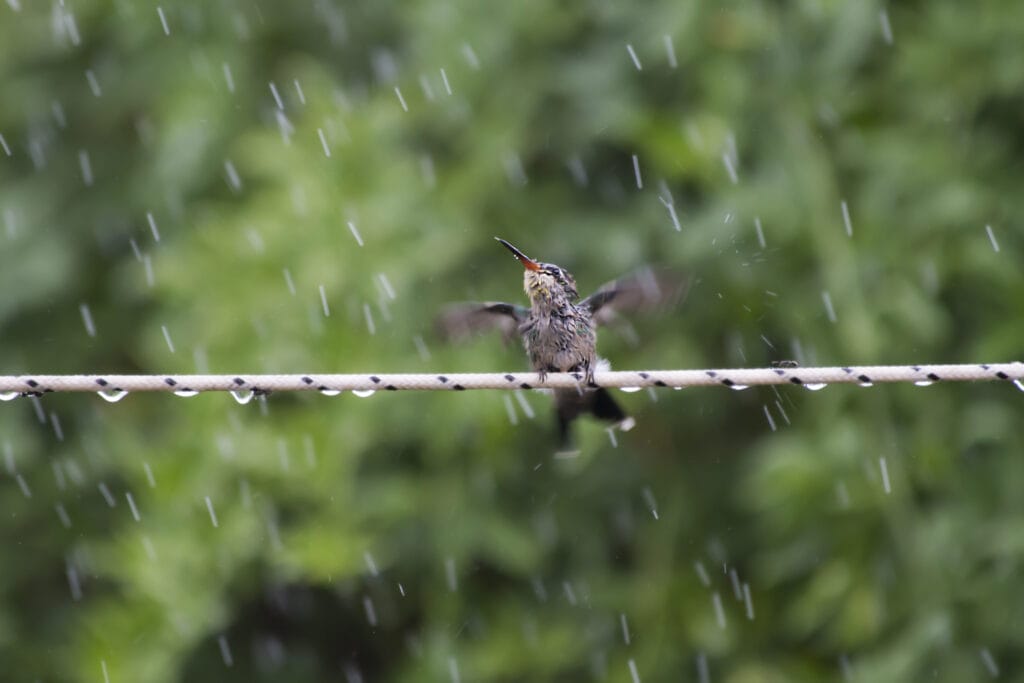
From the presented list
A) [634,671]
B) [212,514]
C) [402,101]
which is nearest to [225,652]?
[212,514]

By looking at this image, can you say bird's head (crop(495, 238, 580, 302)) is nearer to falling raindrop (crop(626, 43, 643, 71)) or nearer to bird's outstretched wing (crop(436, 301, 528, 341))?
bird's outstretched wing (crop(436, 301, 528, 341))

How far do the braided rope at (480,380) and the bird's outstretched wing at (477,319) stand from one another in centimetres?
113

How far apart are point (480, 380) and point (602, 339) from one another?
264cm

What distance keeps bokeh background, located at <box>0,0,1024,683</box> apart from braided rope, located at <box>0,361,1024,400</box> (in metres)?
Result: 2.05

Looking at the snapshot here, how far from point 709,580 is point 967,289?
170cm

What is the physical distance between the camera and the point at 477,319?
417 centimetres

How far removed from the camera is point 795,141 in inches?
202

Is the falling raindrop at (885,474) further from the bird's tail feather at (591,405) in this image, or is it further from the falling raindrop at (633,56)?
the falling raindrop at (633,56)

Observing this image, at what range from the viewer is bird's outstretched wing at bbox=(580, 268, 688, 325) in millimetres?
3719

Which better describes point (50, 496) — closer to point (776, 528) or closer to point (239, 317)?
point (239, 317)

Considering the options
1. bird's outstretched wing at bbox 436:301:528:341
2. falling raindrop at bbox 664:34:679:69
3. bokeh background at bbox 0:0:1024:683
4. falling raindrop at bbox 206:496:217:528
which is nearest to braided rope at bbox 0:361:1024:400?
bird's outstretched wing at bbox 436:301:528:341

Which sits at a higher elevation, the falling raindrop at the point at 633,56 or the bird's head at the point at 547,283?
the falling raindrop at the point at 633,56

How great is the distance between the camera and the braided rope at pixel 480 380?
274cm

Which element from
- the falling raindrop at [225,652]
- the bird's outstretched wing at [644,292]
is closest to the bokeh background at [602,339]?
the falling raindrop at [225,652]
